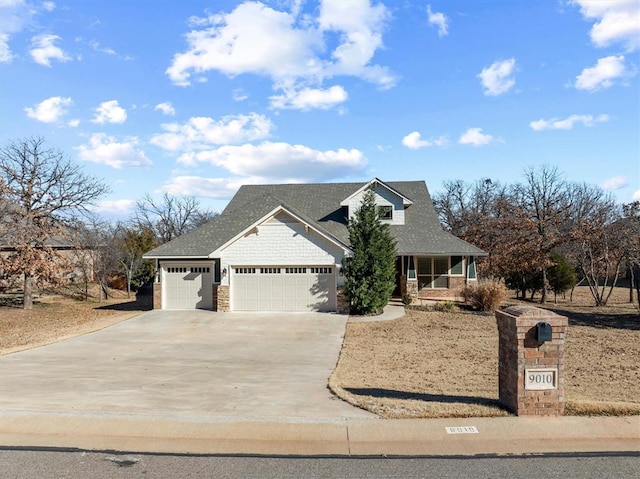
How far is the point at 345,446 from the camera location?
6.00 m

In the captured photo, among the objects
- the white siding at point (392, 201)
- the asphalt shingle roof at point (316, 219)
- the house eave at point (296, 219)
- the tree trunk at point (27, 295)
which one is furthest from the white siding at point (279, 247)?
the tree trunk at point (27, 295)

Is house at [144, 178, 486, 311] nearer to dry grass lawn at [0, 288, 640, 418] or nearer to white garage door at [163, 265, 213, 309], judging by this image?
white garage door at [163, 265, 213, 309]

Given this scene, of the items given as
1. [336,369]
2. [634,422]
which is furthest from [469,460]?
[336,369]

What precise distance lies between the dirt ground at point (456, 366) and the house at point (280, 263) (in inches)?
146

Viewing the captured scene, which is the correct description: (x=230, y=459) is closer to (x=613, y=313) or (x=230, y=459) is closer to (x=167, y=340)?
(x=167, y=340)

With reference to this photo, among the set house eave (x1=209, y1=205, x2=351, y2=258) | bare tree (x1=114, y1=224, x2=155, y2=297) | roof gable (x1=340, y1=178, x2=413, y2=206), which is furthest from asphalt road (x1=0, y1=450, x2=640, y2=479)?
bare tree (x1=114, y1=224, x2=155, y2=297)

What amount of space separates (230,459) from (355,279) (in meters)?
16.2

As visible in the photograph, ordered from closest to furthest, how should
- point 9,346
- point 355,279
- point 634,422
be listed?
point 634,422 < point 9,346 < point 355,279

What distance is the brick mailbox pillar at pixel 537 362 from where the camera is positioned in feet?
21.8

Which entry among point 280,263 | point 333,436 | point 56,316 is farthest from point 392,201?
point 333,436

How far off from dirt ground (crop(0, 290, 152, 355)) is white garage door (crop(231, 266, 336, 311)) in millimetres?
5181

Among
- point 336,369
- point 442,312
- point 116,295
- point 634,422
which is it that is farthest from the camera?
point 116,295

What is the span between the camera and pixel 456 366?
12.0 m

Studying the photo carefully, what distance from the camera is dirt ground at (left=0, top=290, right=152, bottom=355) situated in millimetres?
17625
